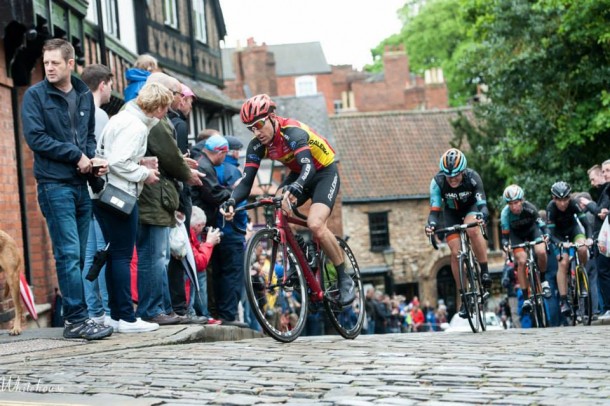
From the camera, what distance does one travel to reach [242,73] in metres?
74.5

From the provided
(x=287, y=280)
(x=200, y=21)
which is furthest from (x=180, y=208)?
(x=200, y=21)

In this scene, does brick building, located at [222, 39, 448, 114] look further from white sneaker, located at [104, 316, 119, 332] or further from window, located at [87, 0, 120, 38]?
white sneaker, located at [104, 316, 119, 332]

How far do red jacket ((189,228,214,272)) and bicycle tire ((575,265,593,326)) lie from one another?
659cm

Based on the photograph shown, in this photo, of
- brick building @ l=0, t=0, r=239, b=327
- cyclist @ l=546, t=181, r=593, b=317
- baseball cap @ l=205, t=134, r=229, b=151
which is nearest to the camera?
baseball cap @ l=205, t=134, r=229, b=151

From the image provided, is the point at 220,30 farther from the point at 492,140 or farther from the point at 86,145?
the point at 86,145

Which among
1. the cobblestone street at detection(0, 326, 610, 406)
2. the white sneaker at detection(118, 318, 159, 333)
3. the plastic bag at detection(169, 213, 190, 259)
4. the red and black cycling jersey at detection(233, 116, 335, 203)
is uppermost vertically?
the red and black cycling jersey at detection(233, 116, 335, 203)

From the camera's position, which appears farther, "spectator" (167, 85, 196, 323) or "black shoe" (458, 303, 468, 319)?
"black shoe" (458, 303, 468, 319)

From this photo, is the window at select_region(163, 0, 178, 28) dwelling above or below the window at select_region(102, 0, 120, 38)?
above

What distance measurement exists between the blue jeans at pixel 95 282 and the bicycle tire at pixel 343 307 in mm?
1983

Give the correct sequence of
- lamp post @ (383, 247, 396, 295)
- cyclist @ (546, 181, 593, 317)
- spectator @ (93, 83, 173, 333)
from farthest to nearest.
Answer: lamp post @ (383, 247, 396, 295) → cyclist @ (546, 181, 593, 317) → spectator @ (93, 83, 173, 333)

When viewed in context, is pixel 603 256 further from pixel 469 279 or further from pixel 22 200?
pixel 22 200

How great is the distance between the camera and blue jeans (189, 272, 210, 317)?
42.5 feet

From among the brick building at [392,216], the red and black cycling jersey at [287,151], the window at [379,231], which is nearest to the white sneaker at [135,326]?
the red and black cycling jersey at [287,151]

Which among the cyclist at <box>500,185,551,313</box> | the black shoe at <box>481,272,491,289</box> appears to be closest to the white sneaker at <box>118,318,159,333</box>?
the black shoe at <box>481,272,491,289</box>
